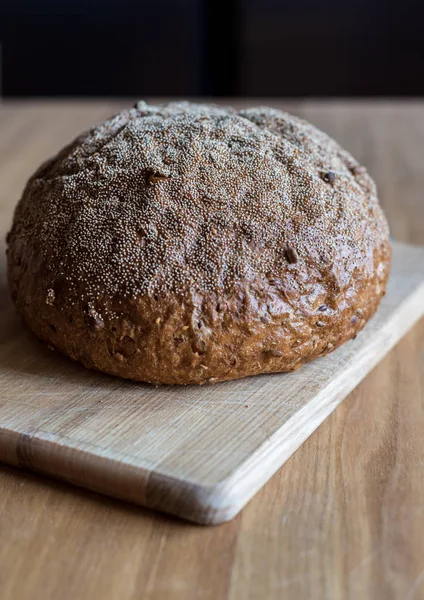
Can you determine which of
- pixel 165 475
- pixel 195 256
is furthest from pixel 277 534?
pixel 195 256

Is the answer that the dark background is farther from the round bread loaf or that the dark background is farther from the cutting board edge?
the cutting board edge

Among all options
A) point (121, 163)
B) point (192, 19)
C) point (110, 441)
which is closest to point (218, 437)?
point (110, 441)

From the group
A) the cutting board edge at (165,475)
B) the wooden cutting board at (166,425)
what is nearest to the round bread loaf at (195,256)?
the wooden cutting board at (166,425)

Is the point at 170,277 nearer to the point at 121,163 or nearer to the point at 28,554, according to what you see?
the point at 121,163

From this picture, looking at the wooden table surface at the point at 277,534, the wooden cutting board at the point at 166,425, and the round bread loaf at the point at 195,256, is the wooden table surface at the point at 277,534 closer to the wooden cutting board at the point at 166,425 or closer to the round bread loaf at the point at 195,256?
the wooden cutting board at the point at 166,425

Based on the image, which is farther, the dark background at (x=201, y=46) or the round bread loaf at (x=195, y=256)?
the dark background at (x=201, y=46)

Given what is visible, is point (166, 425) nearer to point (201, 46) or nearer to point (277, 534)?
point (277, 534)
